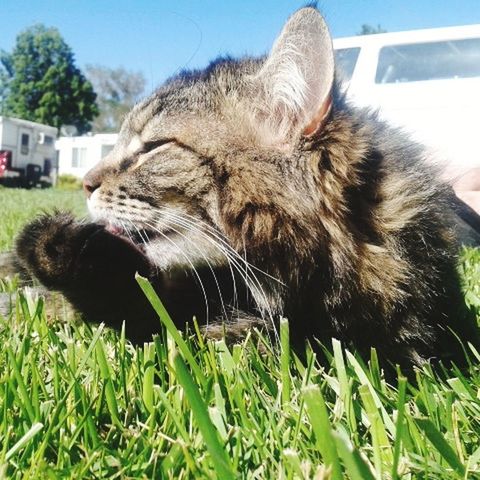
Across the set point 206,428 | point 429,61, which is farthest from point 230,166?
point 429,61

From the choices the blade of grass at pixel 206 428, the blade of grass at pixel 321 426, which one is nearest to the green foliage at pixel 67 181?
the blade of grass at pixel 206 428

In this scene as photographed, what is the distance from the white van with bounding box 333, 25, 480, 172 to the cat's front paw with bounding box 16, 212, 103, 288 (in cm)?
478

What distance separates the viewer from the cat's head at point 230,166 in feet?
4.54

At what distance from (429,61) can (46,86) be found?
3073 cm

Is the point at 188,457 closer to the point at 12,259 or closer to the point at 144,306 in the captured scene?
the point at 144,306

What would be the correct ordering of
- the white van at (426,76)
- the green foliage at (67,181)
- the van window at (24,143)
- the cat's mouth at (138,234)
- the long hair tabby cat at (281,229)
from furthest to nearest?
1. the van window at (24,143)
2. the green foliage at (67,181)
3. the white van at (426,76)
4. the cat's mouth at (138,234)
5. the long hair tabby cat at (281,229)

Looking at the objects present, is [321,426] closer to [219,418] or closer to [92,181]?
[219,418]

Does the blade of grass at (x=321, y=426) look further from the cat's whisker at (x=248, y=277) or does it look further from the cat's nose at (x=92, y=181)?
the cat's nose at (x=92, y=181)

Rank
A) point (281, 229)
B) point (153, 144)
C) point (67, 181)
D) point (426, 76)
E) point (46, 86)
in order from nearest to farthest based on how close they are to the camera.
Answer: point (281, 229) → point (153, 144) → point (426, 76) → point (67, 181) → point (46, 86)

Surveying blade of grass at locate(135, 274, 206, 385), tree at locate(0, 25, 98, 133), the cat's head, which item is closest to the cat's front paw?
the cat's head

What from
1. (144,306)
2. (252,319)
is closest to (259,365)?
(252,319)

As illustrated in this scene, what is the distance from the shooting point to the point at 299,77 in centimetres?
146

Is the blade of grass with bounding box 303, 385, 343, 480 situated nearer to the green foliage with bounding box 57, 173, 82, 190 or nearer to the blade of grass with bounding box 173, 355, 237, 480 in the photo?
the blade of grass with bounding box 173, 355, 237, 480

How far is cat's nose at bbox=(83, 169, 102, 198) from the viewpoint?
168cm
